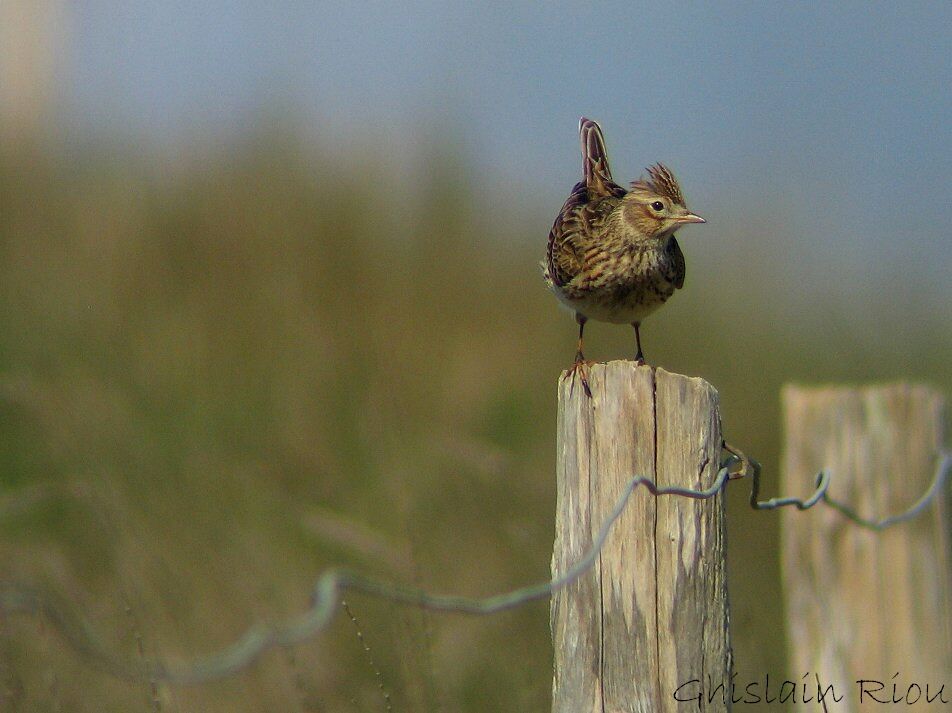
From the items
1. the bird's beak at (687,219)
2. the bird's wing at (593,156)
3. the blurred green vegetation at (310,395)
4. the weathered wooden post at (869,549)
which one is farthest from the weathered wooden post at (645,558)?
the bird's wing at (593,156)

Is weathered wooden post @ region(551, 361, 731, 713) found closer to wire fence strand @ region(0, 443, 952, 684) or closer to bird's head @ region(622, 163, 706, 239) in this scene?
wire fence strand @ region(0, 443, 952, 684)

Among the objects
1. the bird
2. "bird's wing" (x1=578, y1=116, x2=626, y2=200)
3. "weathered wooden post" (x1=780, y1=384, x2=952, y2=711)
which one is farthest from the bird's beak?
"weathered wooden post" (x1=780, y1=384, x2=952, y2=711)

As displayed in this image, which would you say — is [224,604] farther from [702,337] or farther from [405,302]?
[702,337]

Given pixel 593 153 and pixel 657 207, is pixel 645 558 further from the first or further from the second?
pixel 593 153

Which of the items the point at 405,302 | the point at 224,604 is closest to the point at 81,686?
the point at 224,604

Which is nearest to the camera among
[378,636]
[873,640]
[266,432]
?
[873,640]

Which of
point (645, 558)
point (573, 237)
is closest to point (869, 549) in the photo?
point (573, 237)
